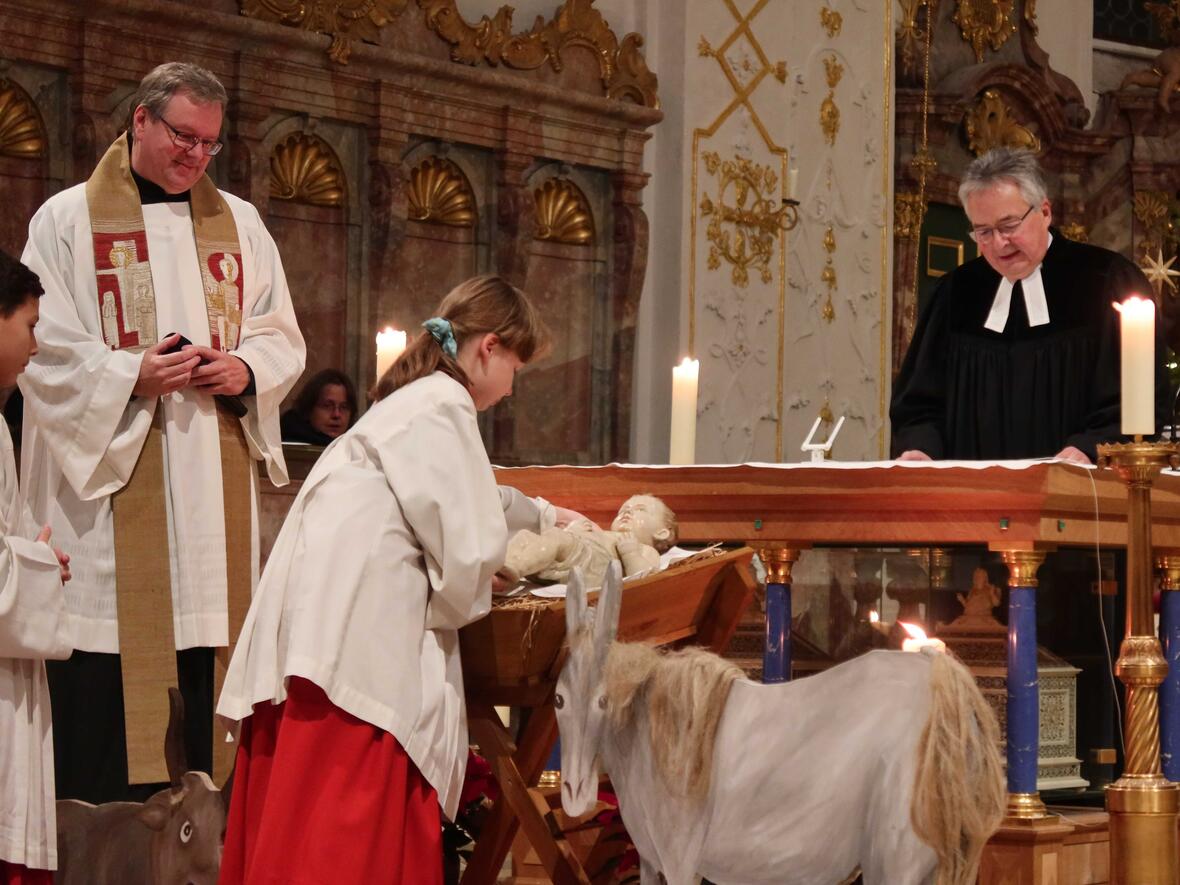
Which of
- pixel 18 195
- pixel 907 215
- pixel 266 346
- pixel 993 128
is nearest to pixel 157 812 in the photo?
pixel 266 346

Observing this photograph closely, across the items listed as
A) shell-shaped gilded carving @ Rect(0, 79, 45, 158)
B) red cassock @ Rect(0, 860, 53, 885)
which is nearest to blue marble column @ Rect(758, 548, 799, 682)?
red cassock @ Rect(0, 860, 53, 885)

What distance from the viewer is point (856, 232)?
1135 centimetres

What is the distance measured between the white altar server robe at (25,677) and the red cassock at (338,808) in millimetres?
427

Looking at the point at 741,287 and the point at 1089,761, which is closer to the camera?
the point at 1089,761

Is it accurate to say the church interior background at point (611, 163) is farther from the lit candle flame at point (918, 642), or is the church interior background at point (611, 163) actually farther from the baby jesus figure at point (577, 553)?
the lit candle flame at point (918, 642)

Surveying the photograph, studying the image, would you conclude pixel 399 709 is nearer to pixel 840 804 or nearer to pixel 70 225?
pixel 840 804

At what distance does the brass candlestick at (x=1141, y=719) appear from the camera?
4375 mm

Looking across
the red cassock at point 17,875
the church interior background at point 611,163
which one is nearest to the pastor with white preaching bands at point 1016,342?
the red cassock at point 17,875

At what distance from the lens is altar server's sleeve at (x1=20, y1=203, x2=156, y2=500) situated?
4.52 meters

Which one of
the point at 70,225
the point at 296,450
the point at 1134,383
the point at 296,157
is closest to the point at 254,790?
the point at 70,225

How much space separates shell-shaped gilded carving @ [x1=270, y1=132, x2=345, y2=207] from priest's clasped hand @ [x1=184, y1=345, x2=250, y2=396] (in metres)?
4.31

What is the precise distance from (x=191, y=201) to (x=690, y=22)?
5903 mm

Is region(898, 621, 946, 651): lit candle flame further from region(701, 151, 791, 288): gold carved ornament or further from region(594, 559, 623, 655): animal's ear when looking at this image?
region(701, 151, 791, 288): gold carved ornament

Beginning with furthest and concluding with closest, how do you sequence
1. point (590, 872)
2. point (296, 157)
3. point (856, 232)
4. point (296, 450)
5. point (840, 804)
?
point (856, 232)
point (296, 157)
point (296, 450)
point (590, 872)
point (840, 804)
